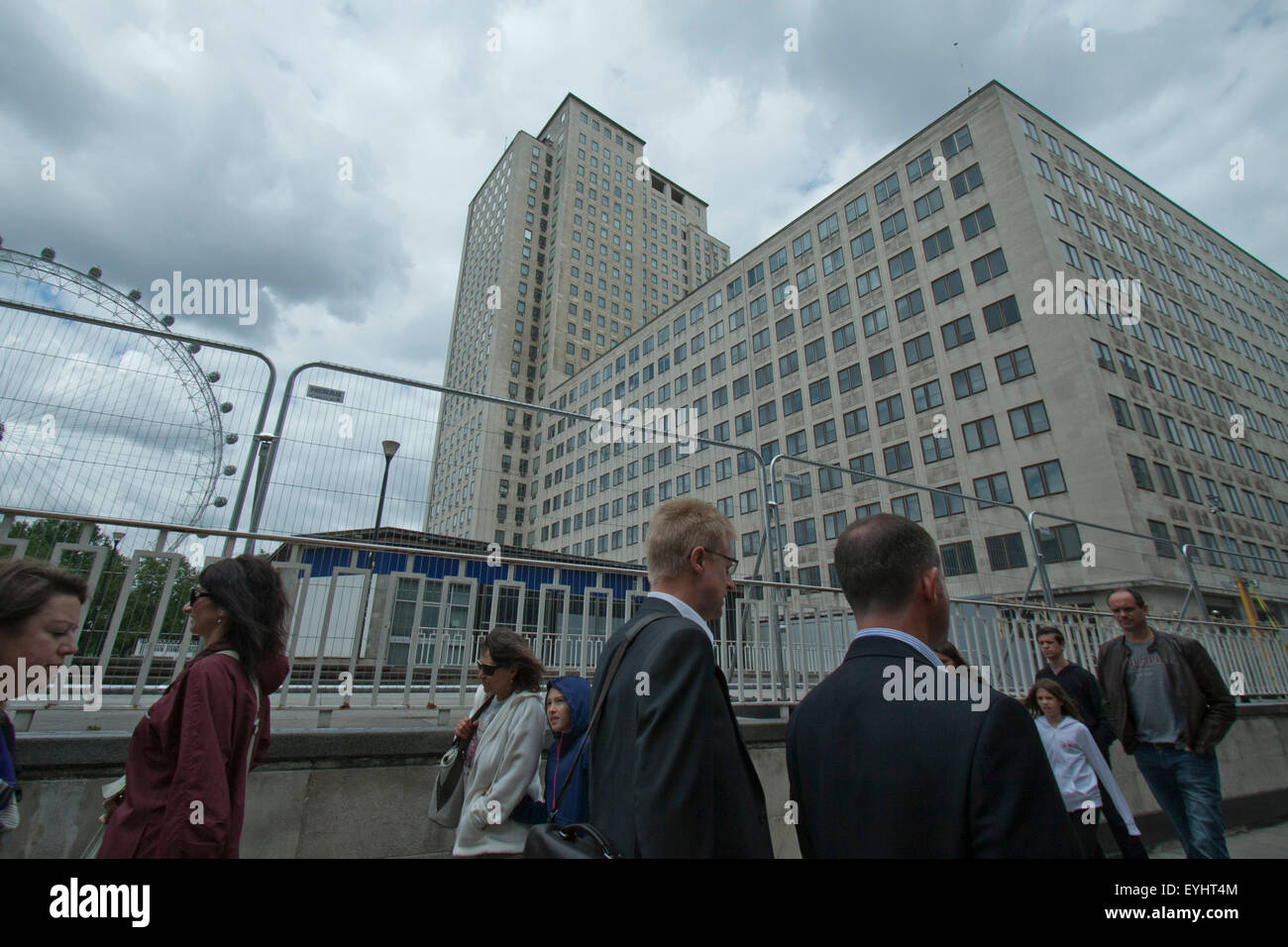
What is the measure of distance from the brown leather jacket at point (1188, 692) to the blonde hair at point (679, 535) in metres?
4.76

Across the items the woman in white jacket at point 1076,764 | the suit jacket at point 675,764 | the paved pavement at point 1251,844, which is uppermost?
the suit jacket at point 675,764

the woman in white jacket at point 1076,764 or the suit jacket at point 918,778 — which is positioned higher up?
the suit jacket at point 918,778

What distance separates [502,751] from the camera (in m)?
2.98

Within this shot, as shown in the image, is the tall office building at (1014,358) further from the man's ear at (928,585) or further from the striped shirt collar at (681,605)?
the man's ear at (928,585)

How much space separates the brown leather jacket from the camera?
4484 millimetres

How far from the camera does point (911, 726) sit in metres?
1.37

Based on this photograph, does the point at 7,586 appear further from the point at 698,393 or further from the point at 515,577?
the point at 698,393

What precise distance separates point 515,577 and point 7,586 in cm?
309

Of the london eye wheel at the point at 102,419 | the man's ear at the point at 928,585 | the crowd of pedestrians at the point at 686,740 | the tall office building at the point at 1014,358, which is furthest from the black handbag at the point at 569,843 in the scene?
the tall office building at the point at 1014,358

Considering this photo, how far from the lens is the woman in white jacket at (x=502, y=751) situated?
285 cm

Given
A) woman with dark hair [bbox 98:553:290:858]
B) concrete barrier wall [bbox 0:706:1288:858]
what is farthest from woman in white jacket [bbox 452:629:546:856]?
woman with dark hair [bbox 98:553:290:858]

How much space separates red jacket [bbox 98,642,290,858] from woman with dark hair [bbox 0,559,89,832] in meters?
0.36

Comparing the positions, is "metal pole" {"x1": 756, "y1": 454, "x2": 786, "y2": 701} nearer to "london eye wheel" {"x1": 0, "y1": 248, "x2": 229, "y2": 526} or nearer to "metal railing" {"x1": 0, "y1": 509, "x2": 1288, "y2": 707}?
"metal railing" {"x1": 0, "y1": 509, "x2": 1288, "y2": 707}

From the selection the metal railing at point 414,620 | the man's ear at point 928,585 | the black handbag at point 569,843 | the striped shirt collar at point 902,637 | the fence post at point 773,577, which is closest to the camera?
the black handbag at point 569,843
